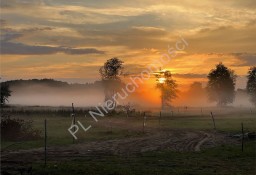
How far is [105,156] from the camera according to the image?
28594 mm

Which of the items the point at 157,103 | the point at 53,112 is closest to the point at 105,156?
the point at 53,112

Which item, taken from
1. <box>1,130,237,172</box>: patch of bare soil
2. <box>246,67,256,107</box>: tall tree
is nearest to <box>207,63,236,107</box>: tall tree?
<box>246,67,256,107</box>: tall tree

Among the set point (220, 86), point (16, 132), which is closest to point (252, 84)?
point (220, 86)

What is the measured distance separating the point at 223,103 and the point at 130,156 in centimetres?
11810

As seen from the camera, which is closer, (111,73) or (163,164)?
(163,164)

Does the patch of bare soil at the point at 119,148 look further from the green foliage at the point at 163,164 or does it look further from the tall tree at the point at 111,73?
the tall tree at the point at 111,73

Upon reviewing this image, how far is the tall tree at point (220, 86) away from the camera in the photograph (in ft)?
432

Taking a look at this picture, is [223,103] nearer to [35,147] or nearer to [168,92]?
[168,92]

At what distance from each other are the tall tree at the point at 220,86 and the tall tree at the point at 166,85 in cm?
1352

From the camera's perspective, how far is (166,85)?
5251 inches

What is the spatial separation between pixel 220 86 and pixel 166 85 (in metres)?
20.0

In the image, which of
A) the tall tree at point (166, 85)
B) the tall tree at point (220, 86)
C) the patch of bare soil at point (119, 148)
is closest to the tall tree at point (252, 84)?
the tall tree at point (220, 86)

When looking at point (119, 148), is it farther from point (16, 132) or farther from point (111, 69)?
point (111, 69)

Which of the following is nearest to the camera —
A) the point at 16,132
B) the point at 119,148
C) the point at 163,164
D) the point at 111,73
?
the point at 163,164
